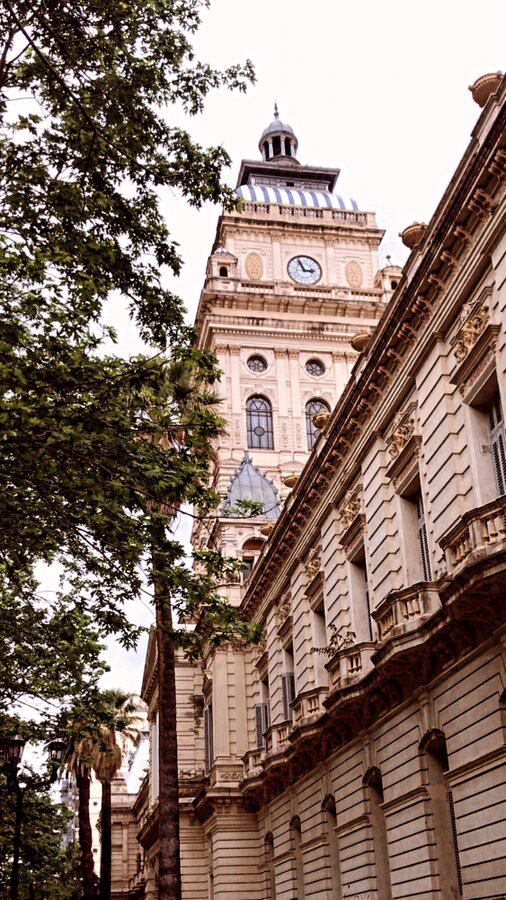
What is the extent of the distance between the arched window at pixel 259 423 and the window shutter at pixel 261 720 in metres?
17.2

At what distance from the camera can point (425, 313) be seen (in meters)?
17.7

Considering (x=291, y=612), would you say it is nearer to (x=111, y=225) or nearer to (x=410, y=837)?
(x=410, y=837)

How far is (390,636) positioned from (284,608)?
13044mm

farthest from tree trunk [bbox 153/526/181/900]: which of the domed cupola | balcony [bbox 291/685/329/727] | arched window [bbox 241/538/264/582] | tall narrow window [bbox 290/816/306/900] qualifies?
the domed cupola

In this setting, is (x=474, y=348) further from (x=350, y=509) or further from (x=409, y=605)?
(x=350, y=509)

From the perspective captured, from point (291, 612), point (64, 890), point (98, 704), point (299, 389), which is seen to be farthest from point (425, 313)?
point (299, 389)

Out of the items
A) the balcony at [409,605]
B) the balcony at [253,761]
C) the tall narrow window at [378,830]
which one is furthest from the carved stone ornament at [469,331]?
the balcony at [253,761]

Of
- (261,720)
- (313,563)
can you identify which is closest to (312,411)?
(261,720)

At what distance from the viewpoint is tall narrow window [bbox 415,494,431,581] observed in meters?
18.0

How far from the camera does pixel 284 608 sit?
29812 millimetres

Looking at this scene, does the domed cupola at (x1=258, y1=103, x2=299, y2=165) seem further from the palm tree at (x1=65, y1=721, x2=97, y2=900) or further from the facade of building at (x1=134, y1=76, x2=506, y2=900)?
the palm tree at (x1=65, y1=721, x2=97, y2=900)

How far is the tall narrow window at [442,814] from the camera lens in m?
16.1

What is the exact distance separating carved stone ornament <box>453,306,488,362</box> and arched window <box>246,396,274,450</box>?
32.7 m

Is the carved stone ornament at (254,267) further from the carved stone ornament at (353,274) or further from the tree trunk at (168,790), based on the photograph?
the tree trunk at (168,790)
